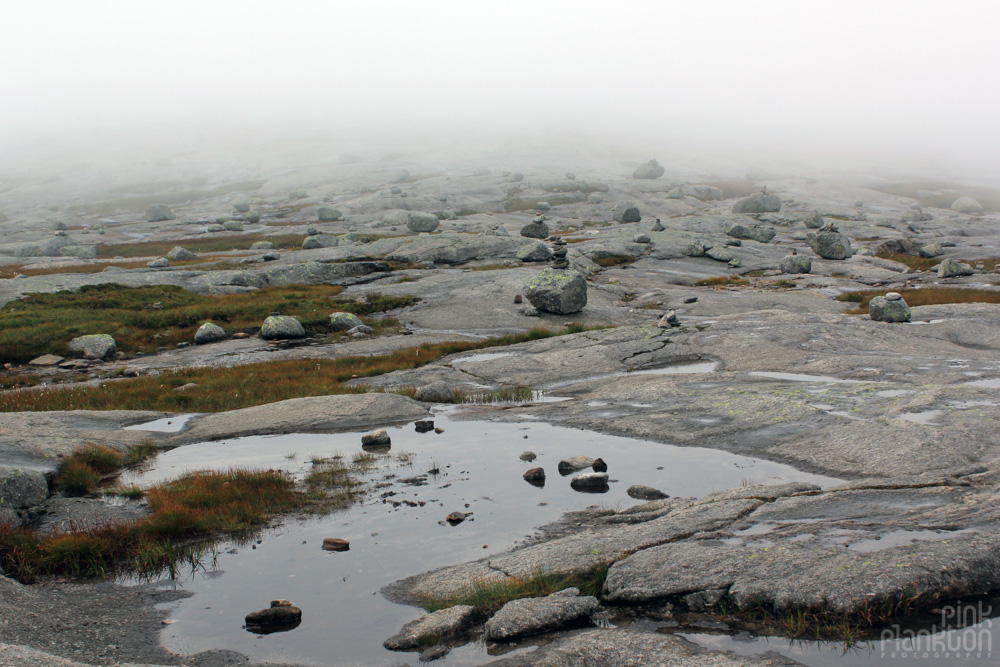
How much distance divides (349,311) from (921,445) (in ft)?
123

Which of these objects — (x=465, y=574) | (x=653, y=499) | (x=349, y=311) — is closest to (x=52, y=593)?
(x=465, y=574)

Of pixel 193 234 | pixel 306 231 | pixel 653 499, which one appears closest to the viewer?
pixel 653 499

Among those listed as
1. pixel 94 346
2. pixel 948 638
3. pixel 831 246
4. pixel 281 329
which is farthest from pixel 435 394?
pixel 831 246

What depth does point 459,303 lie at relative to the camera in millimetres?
47000

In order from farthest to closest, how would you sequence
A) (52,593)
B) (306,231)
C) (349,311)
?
(306,231) → (349,311) → (52,593)

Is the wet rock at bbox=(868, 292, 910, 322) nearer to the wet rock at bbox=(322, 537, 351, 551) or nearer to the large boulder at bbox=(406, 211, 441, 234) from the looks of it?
the wet rock at bbox=(322, 537, 351, 551)

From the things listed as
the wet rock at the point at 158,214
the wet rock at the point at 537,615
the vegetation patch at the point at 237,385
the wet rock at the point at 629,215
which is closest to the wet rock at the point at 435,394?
the vegetation patch at the point at 237,385

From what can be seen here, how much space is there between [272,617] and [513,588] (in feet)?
11.5

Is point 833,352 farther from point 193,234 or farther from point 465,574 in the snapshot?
point 193,234

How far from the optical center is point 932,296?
146 feet

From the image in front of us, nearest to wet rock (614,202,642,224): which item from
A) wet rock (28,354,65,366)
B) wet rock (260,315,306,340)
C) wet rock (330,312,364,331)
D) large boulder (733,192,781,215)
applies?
large boulder (733,192,781,215)

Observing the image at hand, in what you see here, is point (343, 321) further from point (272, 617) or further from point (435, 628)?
point (435, 628)

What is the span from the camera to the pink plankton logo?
7547 millimetres

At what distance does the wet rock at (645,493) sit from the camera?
13.6 m
